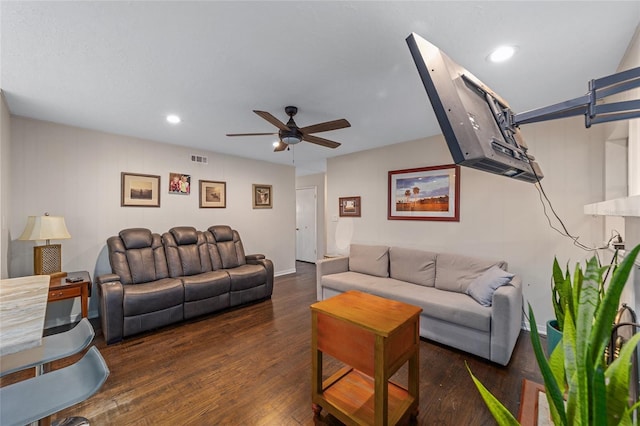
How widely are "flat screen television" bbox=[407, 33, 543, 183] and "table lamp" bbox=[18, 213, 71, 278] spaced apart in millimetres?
3716

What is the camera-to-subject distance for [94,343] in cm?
264

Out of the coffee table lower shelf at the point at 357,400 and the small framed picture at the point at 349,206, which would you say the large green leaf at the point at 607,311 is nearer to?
the coffee table lower shelf at the point at 357,400

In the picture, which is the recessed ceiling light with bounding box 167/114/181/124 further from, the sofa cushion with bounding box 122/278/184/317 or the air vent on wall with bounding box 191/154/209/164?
the sofa cushion with bounding box 122/278/184/317

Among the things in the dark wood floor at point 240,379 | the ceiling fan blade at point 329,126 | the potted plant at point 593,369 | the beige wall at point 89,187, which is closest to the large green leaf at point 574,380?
the potted plant at point 593,369

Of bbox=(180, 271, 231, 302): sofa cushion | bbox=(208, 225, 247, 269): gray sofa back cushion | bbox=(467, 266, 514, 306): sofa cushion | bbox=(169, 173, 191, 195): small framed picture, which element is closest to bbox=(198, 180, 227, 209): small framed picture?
bbox=(169, 173, 191, 195): small framed picture

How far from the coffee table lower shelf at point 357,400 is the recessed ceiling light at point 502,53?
93.4 inches

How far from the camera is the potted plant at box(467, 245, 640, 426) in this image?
0.62 m

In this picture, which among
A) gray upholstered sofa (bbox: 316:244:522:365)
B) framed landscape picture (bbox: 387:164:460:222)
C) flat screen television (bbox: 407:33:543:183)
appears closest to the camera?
flat screen television (bbox: 407:33:543:183)

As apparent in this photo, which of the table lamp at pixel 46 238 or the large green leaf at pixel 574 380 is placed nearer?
the large green leaf at pixel 574 380

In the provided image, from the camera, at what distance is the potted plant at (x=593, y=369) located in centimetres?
62

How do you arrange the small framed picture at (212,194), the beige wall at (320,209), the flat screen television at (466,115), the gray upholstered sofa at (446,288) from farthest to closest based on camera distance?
the beige wall at (320,209)
the small framed picture at (212,194)
the gray upholstered sofa at (446,288)
the flat screen television at (466,115)

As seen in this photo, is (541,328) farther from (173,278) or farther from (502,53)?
(173,278)

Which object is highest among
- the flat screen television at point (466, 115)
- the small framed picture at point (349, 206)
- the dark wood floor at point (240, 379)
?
the flat screen television at point (466, 115)

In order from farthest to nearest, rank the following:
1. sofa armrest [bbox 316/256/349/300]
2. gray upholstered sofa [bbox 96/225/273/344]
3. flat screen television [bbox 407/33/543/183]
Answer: sofa armrest [bbox 316/256/349/300] < gray upholstered sofa [bbox 96/225/273/344] < flat screen television [bbox 407/33/543/183]
